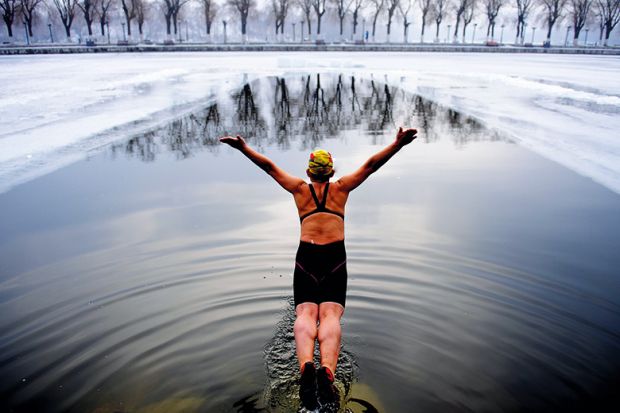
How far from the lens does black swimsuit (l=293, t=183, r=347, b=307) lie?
4.12 meters

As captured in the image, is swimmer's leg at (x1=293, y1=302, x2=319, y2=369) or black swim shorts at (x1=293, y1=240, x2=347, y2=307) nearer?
swimmer's leg at (x1=293, y1=302, x2=319, y2=369)

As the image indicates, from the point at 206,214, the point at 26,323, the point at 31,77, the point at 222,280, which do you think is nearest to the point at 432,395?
the point at 222,280

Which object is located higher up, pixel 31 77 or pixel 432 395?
pixel 31 77

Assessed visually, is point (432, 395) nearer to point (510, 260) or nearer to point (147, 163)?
point (510, 260)

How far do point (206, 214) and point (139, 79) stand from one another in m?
22.2

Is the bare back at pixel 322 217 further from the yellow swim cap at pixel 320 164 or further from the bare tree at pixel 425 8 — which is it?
the bare tree at pixel 425 8

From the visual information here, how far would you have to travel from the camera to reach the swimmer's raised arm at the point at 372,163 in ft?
14.1

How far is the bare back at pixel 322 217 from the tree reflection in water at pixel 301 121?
25.4ft

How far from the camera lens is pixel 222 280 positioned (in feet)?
19.1

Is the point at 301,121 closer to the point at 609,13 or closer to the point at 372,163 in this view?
the point at 372,163

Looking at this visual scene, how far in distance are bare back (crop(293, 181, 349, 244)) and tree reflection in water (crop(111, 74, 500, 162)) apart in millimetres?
7730

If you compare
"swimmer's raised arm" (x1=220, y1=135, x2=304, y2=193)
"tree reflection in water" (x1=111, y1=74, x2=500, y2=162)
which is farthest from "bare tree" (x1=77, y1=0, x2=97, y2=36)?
"swimmer's raised arm" (x1=220, y1=135, x2=304, y2=193)

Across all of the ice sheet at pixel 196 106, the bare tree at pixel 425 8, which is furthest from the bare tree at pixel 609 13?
the ice sheet at pixel 196 106

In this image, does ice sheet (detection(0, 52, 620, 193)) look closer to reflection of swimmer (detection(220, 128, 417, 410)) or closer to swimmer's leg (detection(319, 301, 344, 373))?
reflection of swimmer (detection(220, 128, 417, 410))
